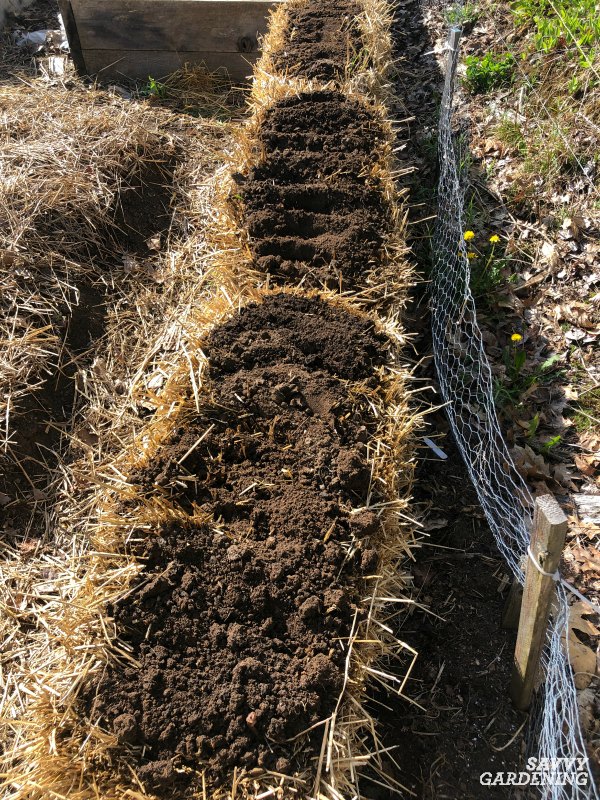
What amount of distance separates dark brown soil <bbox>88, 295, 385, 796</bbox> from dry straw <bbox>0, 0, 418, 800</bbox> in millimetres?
72

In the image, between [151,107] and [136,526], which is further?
[151,107]

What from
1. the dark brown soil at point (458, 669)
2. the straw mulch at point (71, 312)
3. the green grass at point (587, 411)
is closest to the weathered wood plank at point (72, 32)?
the straw mulch at point (71, 312)

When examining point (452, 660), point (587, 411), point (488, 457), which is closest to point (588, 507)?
point (488, 457)

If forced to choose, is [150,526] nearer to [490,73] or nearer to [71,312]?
[71,312]

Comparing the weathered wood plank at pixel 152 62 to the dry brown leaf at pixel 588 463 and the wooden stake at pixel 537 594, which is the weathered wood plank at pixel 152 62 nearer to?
the dry brown leaf at pixel 588 463

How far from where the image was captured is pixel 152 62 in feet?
19.6

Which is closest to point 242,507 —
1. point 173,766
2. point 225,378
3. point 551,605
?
point 225,378

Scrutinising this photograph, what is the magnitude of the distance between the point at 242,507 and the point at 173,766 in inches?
36.4

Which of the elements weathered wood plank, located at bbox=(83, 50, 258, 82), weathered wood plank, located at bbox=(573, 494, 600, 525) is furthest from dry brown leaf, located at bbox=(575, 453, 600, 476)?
weathered wood plank, located at bbox=(83, 50, 258, 82)

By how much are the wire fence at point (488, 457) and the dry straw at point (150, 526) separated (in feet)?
1.52

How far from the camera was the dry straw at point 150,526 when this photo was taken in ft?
6.51

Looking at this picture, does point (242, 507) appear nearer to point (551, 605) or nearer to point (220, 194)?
point (551, 605)

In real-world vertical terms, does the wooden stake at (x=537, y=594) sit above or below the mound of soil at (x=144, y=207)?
below

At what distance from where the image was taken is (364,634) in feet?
7.30
